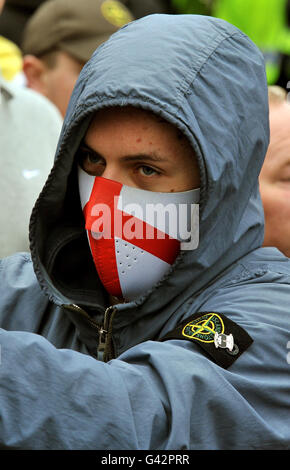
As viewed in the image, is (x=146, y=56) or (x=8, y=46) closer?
(x=146, y=56)

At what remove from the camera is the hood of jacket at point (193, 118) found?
213 cm

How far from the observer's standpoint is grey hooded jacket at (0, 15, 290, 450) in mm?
1757

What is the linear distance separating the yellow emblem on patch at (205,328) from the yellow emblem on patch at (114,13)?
3.48m

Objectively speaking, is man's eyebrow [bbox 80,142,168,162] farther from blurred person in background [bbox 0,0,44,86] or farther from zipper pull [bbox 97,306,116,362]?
blurred person in background [bbox 0,0,44,86]

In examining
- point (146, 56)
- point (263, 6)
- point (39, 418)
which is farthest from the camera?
point (263, 6)

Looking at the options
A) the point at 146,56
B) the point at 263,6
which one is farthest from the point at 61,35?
the point at 146,56

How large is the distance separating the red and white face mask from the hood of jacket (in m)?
0.07

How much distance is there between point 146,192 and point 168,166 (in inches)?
3.6

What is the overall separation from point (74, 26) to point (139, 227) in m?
3.21

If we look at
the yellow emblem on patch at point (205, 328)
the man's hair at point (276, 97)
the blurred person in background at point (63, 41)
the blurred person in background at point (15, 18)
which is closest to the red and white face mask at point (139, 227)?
the yellow emblem on patch at point (205, 328)

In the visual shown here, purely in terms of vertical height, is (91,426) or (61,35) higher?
(91,426)
